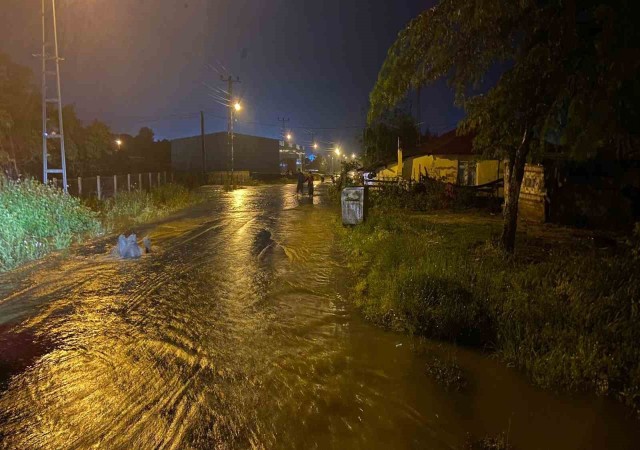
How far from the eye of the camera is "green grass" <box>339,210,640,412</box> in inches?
165

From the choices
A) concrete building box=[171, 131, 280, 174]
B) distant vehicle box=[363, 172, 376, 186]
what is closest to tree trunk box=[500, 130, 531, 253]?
distant vehicle box=[363, 172, 376, 186]

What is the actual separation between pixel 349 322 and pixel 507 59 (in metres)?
5.61

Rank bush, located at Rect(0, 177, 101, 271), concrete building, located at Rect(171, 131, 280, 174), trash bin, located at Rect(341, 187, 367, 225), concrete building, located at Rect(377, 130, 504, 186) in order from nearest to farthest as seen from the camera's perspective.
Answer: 1. bush, located at Rect(0, 177, 101, 271)
2. trash bin, located at Rect(341, 187, 367, 225)
3. concrete building, located at Rect(377, 130, 504, 186)
4. concrete building, located at Rect(171, 131, 280, 174)

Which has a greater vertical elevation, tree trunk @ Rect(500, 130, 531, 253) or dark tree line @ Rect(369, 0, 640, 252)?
dark tree line @ Rect(369, 0, 640, 252)

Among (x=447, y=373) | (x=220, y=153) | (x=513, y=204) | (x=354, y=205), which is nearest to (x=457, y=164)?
(x=354, y=205)

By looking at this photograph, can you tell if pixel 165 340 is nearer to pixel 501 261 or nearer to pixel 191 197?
pixel 501 261

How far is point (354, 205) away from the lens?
→ 12.9m

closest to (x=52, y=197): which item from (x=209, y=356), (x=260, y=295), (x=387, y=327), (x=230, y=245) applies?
(x=230, y=245)

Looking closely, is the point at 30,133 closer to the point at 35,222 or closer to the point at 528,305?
the point at 35,222

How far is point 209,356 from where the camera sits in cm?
Result: 479

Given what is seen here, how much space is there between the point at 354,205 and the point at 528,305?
797cm

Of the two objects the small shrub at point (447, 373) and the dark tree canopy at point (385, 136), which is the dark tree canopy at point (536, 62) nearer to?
the small shrub at point (447, 373)

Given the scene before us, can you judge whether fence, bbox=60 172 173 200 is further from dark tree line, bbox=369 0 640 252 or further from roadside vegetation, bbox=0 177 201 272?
dark tree line, bbox=369 0 640 252

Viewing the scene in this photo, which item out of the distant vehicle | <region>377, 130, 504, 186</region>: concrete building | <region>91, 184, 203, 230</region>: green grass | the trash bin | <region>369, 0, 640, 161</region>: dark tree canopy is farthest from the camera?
the distant vehicle
